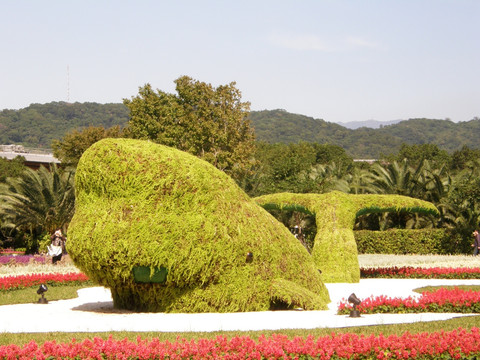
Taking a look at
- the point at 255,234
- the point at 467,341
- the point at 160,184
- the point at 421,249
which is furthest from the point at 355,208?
the point at 421,249

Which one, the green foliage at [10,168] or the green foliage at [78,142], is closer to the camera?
the green foliage at [78,142]

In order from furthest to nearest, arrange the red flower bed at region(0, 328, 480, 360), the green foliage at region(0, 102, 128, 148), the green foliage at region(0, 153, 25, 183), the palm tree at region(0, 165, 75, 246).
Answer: the green foliage at region(0, 102, 128, 148) < the green foliage at region(0, 153, 25, 183) < the palm tree at region(0, 165, 75, 246) < the red flower bed at region(0, 328, 480, 360)

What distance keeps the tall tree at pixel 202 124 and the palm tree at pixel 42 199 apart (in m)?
9.40

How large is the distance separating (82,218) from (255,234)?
115 inches

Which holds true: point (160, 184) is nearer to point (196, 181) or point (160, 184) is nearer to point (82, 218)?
point (196, 181)

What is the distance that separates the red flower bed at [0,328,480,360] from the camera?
687 cm

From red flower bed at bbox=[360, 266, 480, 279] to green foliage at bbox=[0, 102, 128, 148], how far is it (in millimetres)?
101188

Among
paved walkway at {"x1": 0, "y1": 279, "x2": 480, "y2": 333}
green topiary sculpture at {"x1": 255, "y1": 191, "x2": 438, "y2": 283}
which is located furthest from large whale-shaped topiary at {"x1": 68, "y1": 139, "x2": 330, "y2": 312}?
green topiary sculpture at {"x1": 255, "y1": 191, "x2": 438, "y2": 283}

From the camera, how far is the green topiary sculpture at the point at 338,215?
15664 millimetres

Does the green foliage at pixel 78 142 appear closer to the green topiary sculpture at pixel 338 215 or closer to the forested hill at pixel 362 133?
the green topiary sculpture at pixel 338 215

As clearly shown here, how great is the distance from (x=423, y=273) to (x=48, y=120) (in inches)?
5237

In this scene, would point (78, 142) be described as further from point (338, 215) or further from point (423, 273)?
point (423, 273)

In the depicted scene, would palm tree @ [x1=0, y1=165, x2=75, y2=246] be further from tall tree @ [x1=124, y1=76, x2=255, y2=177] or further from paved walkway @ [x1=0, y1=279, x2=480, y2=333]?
paved walkway @ [x1=0, y1=279, x2=480, y2=333]

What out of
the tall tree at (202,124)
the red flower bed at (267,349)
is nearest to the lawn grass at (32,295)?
the red flower bed at (267,349)
